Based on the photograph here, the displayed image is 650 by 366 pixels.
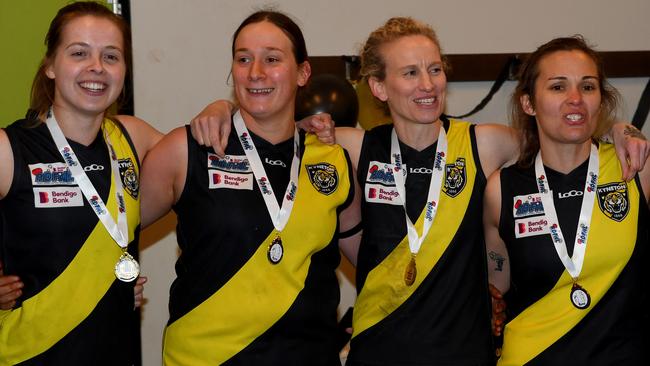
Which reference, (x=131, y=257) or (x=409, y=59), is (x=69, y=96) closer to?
(x=131, y=257)

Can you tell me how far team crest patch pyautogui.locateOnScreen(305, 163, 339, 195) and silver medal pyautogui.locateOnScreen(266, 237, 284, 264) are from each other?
279 mm

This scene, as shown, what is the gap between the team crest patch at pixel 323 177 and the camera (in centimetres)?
307

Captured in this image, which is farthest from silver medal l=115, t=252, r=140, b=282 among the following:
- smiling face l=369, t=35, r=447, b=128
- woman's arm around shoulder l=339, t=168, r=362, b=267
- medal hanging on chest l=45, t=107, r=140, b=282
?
smiling face l=369, t=35, r=447, b=128

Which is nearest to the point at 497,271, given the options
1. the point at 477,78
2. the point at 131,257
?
the point at 131,257

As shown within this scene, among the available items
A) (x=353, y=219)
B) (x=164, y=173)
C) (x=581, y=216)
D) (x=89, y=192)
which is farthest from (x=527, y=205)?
(x=89, y=192)

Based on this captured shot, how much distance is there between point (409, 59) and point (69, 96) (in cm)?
126

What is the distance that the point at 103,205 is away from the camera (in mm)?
2832

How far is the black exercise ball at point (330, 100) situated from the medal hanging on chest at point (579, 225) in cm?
125

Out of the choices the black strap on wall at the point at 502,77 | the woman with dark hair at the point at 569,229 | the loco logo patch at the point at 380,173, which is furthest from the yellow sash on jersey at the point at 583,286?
the black strap on wall at the point at 502,77

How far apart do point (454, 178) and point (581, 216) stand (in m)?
0.48

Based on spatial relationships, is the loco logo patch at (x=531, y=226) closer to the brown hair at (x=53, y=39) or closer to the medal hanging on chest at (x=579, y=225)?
the medal hanging on chest at (x=579, y=225)

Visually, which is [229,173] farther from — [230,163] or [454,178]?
[454,178]

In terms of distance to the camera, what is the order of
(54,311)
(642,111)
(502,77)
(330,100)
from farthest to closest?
(642,111)
(502,77)
(330,100)
(54,311)

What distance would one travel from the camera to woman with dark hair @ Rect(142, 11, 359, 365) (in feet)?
9.36
